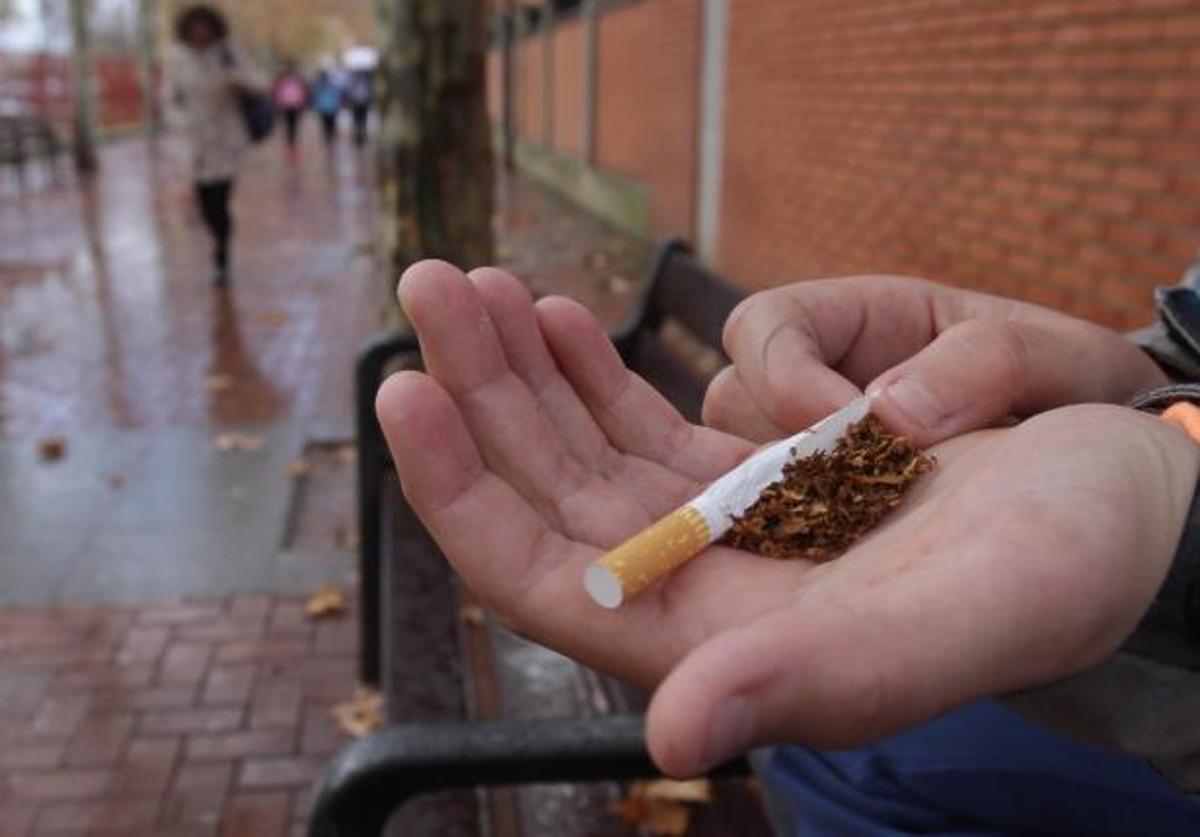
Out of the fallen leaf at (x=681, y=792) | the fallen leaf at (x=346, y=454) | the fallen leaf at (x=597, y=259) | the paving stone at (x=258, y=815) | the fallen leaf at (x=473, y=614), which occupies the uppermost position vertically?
the fallen leaf at (x=473, y=614)

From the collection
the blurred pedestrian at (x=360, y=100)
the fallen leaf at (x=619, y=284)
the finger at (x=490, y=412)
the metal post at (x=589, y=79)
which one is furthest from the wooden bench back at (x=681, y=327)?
the blurred pedestrian at (x=360, y=100)

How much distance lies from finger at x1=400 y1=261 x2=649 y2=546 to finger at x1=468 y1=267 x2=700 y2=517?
0.23ft

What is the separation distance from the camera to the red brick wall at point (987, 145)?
13.2ft

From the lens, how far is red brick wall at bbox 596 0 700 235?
33.9ft

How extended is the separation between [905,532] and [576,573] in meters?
0.31

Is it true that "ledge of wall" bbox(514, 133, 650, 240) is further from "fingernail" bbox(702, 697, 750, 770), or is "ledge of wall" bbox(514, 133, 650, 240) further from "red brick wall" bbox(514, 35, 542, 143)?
"fingernail" bbox(702, 697, 750, 770)

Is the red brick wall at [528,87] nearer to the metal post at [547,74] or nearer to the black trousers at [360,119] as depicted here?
the metal post at [547,74]

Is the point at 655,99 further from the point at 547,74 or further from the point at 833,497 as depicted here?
the point at 833,497

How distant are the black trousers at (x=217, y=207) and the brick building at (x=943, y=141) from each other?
12.3ft

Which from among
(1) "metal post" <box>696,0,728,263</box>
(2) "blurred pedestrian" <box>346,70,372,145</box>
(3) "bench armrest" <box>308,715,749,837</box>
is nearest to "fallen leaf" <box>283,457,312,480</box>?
(3) "bench armrest" <box>308,715,749,837</box>

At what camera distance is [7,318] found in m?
9.21

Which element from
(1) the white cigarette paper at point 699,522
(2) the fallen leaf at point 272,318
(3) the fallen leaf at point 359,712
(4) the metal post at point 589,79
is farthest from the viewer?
(4) the metal post at point 589,79

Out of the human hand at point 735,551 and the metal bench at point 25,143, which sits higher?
the human hand at point 735,551

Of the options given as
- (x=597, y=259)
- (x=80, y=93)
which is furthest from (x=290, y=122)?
(x=597, y=259)
